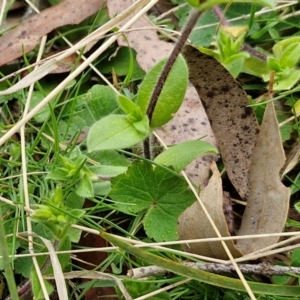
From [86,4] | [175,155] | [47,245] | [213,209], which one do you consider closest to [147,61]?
[86,4]

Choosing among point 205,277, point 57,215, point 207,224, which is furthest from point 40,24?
point 205,277

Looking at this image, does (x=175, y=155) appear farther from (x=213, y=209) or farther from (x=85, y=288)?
(x=85, y=288)

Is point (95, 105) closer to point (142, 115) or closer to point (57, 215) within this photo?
point (142, 115)

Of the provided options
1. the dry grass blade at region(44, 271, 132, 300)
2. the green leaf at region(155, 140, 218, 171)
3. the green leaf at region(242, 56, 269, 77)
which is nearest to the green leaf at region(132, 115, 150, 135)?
the green leaf at region(155, 140, 218, 171)

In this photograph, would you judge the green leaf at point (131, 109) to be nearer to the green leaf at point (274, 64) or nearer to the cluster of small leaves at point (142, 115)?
the cluster of small leaves at point (142, 115)

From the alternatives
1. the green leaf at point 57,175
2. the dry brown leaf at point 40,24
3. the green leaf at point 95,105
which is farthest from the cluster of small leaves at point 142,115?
the dry brown leaf at point 40,24

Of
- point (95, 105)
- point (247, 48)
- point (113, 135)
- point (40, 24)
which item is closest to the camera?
point (113, 135)
